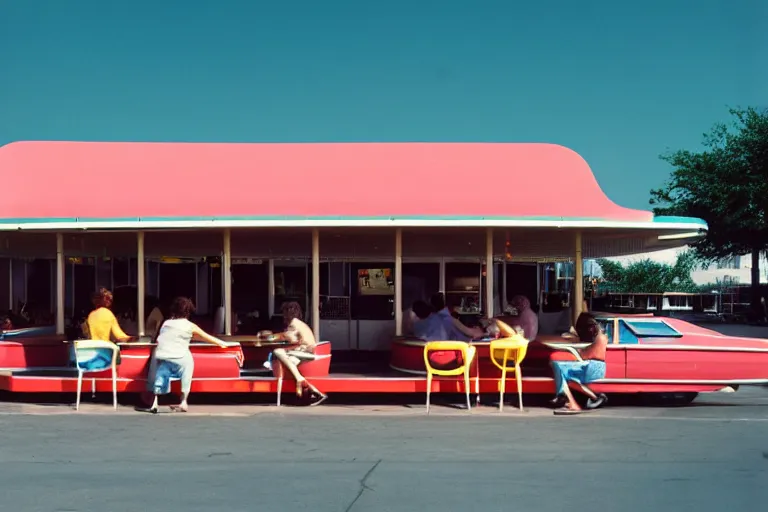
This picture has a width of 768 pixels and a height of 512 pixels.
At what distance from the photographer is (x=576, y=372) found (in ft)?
40.1

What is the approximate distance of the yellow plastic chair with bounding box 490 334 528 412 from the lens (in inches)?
475

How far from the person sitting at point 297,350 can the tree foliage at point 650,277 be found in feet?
155

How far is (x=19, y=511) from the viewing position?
257 inches

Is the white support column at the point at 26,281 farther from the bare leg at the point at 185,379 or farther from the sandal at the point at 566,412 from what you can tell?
the sandal at the point at 566,412

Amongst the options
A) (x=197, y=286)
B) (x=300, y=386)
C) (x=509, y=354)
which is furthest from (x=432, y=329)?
(x=197, y=286)

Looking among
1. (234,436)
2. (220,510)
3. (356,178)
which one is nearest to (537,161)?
(356,178)

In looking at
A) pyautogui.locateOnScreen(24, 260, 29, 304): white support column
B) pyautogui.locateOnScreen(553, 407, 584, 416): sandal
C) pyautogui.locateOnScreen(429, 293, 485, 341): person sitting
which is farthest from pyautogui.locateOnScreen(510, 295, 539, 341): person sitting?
pyautogui.locateOnScreen(24, 260, 29, 304): white support column

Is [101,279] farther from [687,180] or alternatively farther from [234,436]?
[687,180]

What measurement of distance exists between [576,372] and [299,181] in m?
5.12

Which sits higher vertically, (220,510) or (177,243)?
(177,243)

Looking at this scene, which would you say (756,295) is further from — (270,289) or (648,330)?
(648,330)

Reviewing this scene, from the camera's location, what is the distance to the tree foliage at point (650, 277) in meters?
58.7

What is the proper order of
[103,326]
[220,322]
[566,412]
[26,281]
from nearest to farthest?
[566,412], [103,326], [220,322], [26,281]

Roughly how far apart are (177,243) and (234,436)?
672 cm
